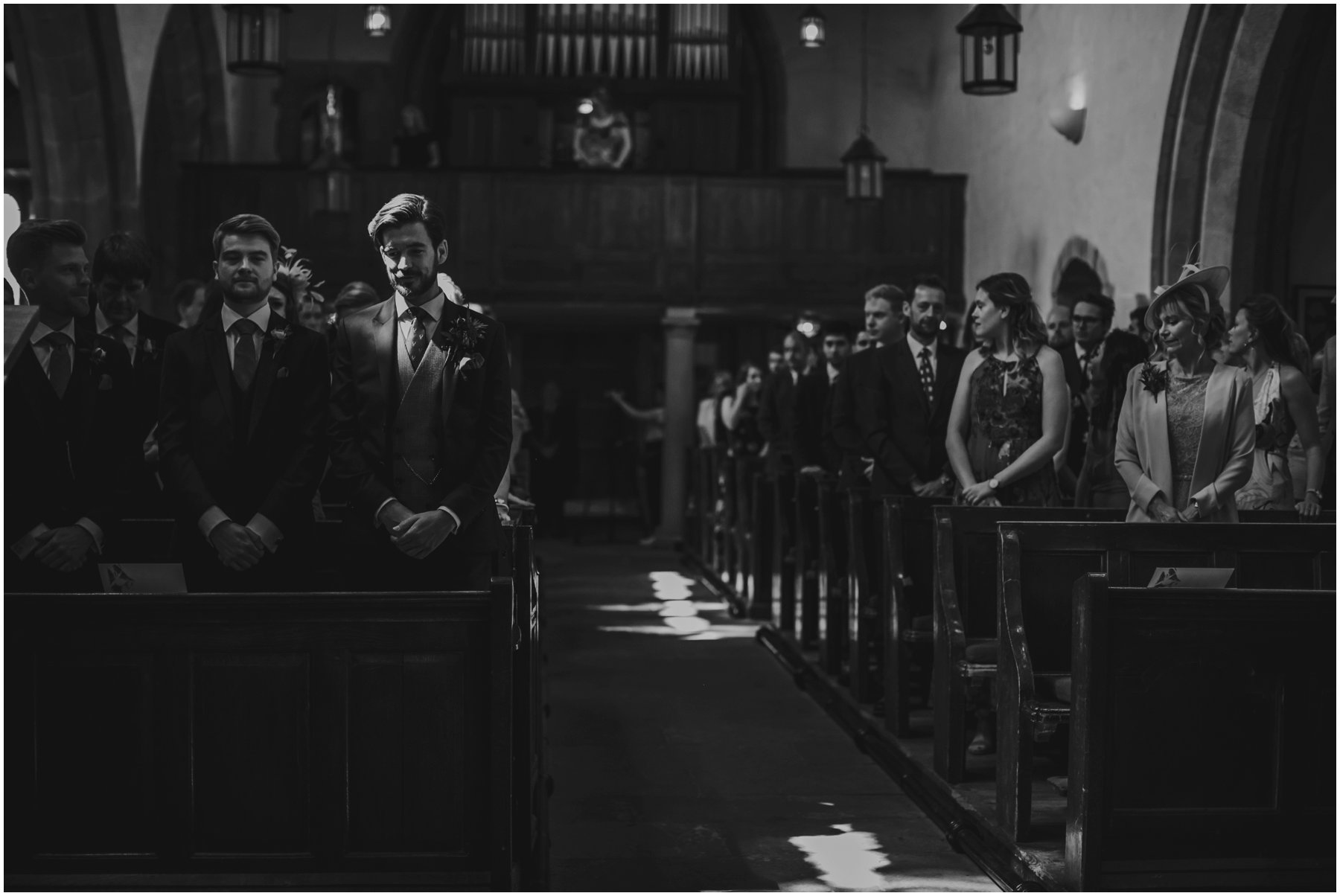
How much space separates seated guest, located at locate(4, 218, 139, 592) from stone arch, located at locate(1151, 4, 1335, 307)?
696cm

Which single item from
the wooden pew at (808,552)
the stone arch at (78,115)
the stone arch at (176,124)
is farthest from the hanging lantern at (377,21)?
the wooden pew at (808,552)

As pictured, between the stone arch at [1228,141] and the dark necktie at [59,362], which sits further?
the stone arch at [1228,141]

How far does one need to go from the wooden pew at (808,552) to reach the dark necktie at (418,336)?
3.47 meters

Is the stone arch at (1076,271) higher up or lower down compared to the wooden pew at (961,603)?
higher up

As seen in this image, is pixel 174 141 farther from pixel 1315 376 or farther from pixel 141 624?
pixel 141 624

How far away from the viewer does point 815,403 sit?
8188 millimetres

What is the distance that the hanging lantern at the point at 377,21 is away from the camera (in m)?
13.9

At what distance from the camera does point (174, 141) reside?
44.4 feet

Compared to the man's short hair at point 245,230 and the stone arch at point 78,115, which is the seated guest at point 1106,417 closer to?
the man's short hair at point 245,230

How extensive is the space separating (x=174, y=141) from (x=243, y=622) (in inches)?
456

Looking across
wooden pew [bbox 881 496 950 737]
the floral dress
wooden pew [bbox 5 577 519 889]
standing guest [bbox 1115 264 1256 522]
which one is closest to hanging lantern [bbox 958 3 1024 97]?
the floral dress

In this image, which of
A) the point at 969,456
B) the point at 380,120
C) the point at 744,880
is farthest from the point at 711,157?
the point at 744,880

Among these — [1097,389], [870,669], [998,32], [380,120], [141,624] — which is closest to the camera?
[141,624]

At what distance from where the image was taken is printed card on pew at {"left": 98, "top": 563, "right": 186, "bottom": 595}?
311 centimetres
